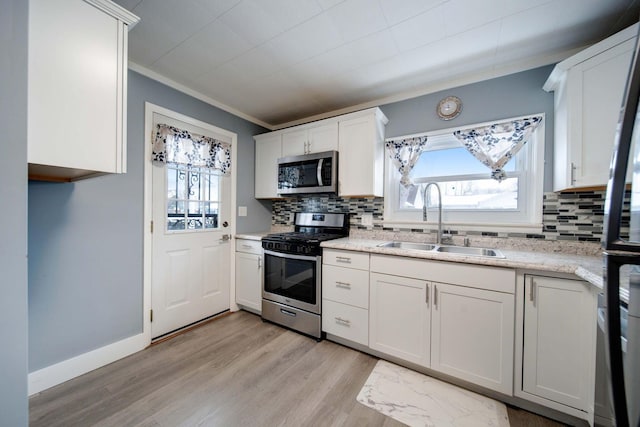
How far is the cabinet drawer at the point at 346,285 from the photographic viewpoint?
195 centimetres

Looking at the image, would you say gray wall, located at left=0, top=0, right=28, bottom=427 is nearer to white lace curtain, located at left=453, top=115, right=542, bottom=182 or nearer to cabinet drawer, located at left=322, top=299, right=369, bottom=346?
cabinet drawer, located at left=322, top=299, right=369, bottom=346

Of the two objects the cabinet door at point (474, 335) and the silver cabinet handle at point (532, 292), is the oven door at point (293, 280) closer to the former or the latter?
the cabinet door at point (474, 335)

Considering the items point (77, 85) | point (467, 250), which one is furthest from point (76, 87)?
point (467, 250)

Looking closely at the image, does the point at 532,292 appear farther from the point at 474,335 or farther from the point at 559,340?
the point at 474,335

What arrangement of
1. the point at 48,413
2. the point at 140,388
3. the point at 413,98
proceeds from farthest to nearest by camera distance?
the point at 413,98 → the point at 140,388 → the point at 48,413

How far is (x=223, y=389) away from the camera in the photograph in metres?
1.58

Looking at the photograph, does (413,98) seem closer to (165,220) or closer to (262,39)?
(262,39)

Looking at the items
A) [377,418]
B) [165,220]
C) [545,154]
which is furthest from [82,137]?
[545,154]

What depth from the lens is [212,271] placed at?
259cm

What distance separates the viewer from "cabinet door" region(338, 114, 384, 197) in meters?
2.30

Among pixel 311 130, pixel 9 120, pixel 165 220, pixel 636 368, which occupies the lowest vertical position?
pixel 636 368

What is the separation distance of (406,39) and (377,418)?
239cm

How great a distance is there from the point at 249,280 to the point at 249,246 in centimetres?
38

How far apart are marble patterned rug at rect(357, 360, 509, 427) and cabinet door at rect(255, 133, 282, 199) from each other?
82.9 inches
